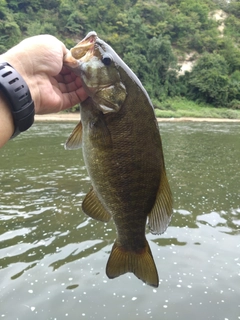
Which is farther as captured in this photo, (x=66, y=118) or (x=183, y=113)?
(x=183, y=113)

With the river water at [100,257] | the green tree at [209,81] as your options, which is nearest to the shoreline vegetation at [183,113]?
the green tree at [209,81]

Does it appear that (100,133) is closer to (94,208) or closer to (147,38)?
(94,208)

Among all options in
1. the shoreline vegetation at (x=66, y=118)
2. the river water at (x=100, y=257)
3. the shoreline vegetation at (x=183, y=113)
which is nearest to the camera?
the river water at (x=100, y=257)

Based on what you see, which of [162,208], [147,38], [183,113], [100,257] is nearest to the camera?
[162,208]

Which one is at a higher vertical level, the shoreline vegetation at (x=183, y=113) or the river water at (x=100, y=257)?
the river water at (x=100, y=257)

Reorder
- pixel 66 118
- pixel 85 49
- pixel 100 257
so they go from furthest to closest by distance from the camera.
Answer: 1. pixel 66 118
2. pixel 100 257
3. pixel 85 49

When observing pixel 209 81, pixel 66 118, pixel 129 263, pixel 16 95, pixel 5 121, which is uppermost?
pixel 209 81

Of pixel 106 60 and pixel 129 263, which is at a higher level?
pixel 106 60

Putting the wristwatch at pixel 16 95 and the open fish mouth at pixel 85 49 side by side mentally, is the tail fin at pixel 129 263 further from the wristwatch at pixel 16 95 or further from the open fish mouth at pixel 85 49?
the open fish mouth at pixel 85 49

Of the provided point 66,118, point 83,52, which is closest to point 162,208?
point 83,52

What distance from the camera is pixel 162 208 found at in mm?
2490

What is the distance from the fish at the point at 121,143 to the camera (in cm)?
228

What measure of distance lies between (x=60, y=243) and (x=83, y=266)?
1.09m

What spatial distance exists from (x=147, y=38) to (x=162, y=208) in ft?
214
